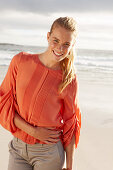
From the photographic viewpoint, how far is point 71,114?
1.84 meters

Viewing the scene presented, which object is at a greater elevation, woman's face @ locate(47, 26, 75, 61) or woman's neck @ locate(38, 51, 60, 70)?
woman's face @ locate(47, 26, 75, 61)

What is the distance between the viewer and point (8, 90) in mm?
1731

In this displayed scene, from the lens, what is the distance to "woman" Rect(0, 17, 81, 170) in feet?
5.64

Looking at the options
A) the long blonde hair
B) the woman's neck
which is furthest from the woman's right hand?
the woman's neck

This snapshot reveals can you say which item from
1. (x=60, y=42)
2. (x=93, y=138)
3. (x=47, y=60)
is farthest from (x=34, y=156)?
(x=93, y=138)

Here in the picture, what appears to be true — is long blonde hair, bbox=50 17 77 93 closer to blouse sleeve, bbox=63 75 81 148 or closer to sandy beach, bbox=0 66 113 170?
blouse sleeve, bbox=63 75 81 148

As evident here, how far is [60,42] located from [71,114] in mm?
521

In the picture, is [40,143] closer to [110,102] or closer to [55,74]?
[55,74]

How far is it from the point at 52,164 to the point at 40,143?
0.18m

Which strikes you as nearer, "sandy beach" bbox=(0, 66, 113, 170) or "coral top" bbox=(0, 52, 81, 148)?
"coral top" bbox=(0, 52, 81, 148)

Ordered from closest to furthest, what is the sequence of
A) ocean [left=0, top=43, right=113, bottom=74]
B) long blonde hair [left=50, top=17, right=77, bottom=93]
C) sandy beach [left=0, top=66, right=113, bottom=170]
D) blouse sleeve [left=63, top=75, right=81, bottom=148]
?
long blonde hair [left=50, top=17, right=77, bottom=93]
blouse sleeve [left=63, top=75, right=81, bottom=148]
sandy beach [left=0, top=66, right=113, bottom=170]
ocean [left=0, top=43, right=113, bottom=74]

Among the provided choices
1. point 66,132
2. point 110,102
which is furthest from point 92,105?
point 66,132

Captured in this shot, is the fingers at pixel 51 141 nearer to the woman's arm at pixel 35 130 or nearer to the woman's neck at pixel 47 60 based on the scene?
the woman's arm at pixel 35 130

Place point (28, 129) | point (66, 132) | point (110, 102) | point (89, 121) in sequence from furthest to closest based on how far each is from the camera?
point (110, 102)
point (89, 121)
point (66, 132)
point (28, 129)
